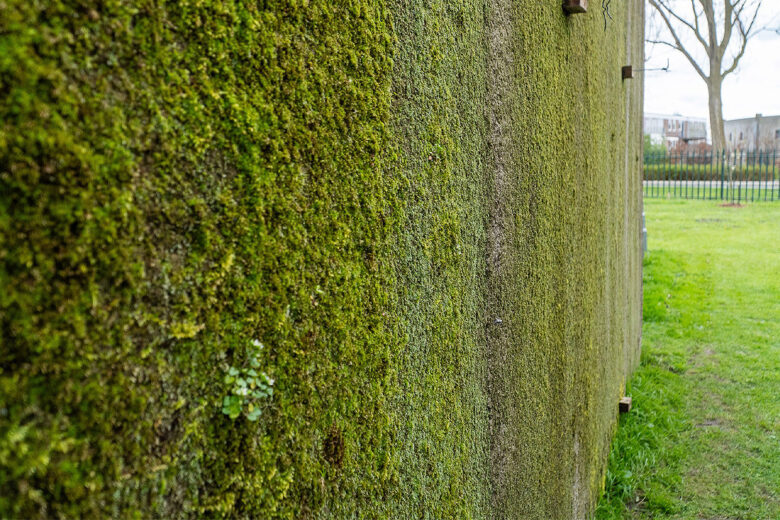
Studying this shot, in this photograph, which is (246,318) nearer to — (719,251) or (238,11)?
(238,11)

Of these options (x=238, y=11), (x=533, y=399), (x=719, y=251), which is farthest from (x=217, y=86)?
(x=719, y=251)

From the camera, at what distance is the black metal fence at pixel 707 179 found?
24016 mm

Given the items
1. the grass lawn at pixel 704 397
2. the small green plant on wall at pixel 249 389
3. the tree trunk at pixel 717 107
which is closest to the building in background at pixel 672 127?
the tree trunk at pixel 717 107

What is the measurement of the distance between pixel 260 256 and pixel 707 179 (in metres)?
31.2

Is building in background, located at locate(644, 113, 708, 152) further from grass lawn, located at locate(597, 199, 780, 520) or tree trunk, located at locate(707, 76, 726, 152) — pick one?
grass lawn, located at locate(597, 199, 780, 520)

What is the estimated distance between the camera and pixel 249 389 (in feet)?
2.93

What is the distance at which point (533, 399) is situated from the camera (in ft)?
8.16

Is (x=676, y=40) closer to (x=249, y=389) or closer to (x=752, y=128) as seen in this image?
(x=752, y=128)

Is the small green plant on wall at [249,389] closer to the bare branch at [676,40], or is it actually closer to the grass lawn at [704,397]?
the grass lawn at [704,397]

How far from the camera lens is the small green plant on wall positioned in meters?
0.86

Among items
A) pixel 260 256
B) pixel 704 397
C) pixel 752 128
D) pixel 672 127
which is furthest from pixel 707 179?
pixel 260 256

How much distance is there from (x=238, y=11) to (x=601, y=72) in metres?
4.07

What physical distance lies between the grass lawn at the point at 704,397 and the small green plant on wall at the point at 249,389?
13.9ft

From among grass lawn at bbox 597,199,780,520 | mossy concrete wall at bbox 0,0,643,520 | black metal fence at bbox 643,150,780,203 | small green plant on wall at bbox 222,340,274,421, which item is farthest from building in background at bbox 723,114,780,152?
small green plant on wall at bbox 222,340,274,421
